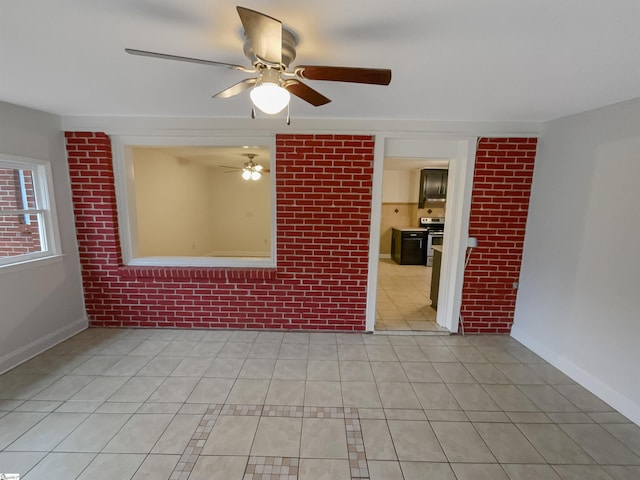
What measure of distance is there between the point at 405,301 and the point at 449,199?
1.67m

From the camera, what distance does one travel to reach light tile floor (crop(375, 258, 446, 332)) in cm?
329

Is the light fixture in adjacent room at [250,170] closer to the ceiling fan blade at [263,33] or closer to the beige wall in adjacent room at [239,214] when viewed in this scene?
the beige wall in adjacent room at [239,214]

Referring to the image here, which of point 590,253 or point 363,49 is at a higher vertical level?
point 363,49

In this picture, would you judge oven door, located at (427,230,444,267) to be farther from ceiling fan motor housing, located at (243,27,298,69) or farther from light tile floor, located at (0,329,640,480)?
ceiling fan motor housing, located at (243,27,298,69)

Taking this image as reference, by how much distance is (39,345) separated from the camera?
257 cm

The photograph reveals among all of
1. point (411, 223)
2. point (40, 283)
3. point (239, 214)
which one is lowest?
point (40, 283)

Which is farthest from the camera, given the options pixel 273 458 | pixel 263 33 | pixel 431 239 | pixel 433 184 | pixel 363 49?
pixel 431 239

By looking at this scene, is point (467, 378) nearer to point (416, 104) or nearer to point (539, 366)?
point (539, 366)

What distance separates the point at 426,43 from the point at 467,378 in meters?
2.47

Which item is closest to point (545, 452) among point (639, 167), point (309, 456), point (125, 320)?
point (309, 456)

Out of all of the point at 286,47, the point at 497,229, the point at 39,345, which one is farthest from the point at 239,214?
the point at 286,47

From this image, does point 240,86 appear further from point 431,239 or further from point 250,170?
point 431,239

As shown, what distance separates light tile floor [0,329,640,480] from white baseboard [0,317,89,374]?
0.34 ft

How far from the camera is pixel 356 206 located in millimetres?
2912
